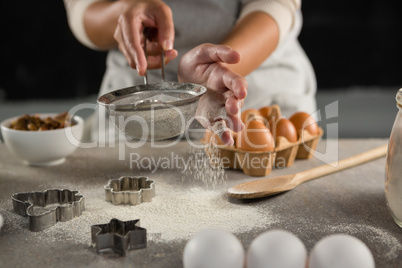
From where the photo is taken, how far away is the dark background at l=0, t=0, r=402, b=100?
2.71 metres

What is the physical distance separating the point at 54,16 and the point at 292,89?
5.41 feet

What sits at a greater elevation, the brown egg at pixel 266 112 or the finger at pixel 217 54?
the finger at pixel 217 54

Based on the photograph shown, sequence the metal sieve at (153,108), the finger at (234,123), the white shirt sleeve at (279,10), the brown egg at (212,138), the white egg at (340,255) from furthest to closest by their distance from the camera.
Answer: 1. the white shirt sleeve at (279,10)
2. the brown egg at (212,138)
3. the finger at (234,123)
4. the metal sieve at (153,108)
5. the white egg at (340,255)

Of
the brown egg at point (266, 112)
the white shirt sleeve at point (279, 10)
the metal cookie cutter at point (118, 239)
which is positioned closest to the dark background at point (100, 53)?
the white shirt sleeve at point (279, 10)

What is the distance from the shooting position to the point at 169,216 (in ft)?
3.02

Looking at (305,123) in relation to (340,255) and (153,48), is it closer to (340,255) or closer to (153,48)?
(153,48)

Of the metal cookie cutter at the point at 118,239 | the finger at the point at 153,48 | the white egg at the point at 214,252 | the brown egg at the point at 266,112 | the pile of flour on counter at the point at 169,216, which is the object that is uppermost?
the finger at the point at 153,48

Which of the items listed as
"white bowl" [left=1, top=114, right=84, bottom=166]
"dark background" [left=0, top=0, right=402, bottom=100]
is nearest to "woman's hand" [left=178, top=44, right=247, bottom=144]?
"white bowl" [left=1, top=114, right=84, bottom=166]

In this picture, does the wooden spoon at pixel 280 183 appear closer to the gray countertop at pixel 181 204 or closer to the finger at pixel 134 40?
the gray countertop at pixel 181 204

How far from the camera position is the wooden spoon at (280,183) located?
3.21 feet

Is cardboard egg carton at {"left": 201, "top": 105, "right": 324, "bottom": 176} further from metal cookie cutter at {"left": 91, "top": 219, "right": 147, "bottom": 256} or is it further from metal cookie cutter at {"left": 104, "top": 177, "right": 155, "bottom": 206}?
metal cookie cutter at {"left": 91, "top": 219, "right": 147, "bottom": 256}

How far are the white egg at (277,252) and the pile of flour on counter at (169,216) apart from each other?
0.19 metres

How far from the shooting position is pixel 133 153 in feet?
4.20

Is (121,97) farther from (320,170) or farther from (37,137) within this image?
(320,170)
